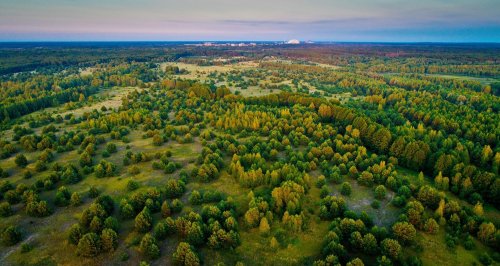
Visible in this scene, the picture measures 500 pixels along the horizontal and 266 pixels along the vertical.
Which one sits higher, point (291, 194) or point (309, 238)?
point (291, 194)

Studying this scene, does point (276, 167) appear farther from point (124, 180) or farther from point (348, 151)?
point (124, 180)

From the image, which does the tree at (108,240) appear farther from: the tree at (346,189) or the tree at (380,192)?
the tree at (380,192)

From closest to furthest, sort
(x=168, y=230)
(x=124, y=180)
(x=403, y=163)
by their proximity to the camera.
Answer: (x=168, y=230), (x=124, y=180), (x=403, y=163)

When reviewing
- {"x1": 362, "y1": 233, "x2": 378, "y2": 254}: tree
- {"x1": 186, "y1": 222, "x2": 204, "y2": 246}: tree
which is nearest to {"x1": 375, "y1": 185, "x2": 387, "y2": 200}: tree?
{"x1": 362, "y1": 233, "x2": 378, "y2": 254}: tree

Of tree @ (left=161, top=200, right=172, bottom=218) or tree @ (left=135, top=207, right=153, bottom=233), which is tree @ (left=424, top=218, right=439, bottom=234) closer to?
tree @ (left=161, top=200, right=172, bottom=218)

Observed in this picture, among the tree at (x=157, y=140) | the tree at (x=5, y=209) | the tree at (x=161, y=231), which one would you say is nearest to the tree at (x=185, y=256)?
the tree at (x=161, y=231)

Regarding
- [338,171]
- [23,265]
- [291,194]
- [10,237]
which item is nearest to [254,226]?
[291,194]
